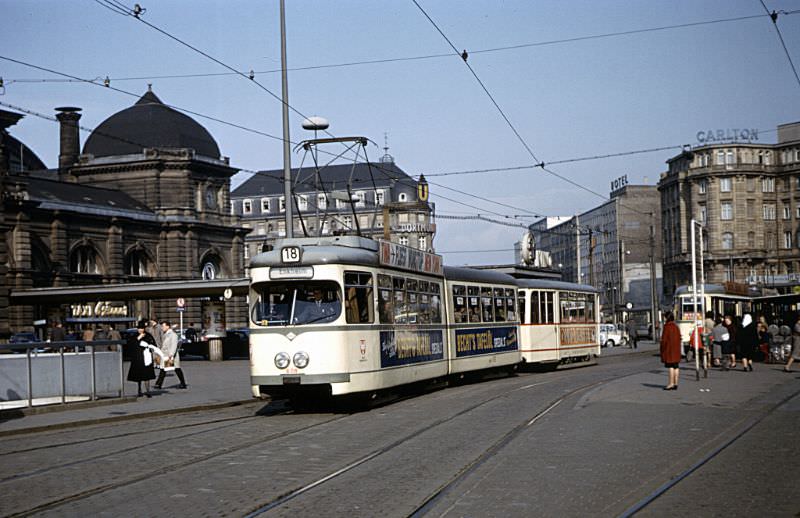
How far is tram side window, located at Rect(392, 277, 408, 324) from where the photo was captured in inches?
810

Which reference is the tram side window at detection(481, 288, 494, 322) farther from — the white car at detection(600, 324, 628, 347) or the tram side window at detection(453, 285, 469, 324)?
the white car at detection(600, 324, 628, 347)

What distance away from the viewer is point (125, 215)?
287 feet

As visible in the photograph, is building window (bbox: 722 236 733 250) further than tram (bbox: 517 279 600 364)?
Yes

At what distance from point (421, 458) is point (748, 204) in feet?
336

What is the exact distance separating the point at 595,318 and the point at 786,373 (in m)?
9.35

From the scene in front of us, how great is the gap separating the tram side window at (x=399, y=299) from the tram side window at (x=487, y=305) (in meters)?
6.50

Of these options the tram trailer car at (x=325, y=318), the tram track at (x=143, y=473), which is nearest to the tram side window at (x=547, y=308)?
the tram trailer car at (x=325, y=318)

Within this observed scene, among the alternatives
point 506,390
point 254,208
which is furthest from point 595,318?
point 254,208

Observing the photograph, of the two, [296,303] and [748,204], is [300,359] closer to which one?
[296,303]

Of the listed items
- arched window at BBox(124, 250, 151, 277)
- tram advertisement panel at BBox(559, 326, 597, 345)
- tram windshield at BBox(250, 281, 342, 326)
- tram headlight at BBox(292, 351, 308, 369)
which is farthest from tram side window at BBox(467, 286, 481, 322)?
arched window at BBox(124, 250, 151, 277)

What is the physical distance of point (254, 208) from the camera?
14638cm

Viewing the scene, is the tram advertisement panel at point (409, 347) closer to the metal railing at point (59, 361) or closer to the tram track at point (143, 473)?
the tram track at point (143, 473)

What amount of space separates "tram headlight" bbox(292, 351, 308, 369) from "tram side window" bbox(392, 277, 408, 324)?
9.35 ft

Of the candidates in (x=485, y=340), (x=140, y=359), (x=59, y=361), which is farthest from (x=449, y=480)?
(x=485, y=340)
